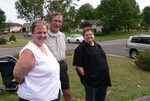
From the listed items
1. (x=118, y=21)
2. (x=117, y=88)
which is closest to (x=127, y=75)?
(x=117, y=88)

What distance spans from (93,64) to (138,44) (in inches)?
603

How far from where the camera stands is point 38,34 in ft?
12.4

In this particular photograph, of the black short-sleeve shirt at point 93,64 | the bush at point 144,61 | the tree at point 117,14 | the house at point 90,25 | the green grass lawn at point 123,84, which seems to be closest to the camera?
the black short-sleeve shirt at point 93,64

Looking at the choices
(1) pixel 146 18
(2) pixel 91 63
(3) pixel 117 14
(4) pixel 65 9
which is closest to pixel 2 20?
(3) pixel 117 14

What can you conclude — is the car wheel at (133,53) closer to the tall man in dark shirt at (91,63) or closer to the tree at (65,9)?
the tree at (65,9)

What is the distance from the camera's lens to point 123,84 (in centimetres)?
958

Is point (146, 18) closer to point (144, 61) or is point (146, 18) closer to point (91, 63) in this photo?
point (144, 61)

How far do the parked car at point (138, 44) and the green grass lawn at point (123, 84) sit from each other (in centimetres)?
598

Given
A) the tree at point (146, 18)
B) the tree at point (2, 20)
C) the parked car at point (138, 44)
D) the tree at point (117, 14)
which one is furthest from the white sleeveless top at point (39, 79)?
the tree at point (2, 20)

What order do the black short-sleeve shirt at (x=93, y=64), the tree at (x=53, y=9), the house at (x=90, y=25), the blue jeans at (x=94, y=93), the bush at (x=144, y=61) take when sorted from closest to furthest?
the black short-sleeve shirt at (x=93, y=64)
the blue jeans at (x=94, y=93)
the house at (x=90, y=25)
the bush at (x=144, y=61)
the tree at (x=53, y=9)

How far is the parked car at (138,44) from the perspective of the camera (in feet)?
64.1

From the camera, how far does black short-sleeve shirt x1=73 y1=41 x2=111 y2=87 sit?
16.8 ft

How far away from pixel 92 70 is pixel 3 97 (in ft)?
10.4

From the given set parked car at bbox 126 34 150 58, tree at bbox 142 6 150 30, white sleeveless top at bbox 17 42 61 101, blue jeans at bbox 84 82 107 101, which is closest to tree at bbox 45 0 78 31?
parked car at bbox 126 34 150 58
